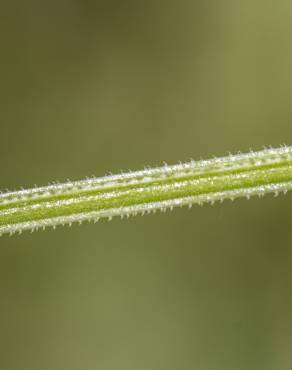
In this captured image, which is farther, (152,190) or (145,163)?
(145,163)

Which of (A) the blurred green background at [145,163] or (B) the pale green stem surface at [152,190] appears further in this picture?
(A) the blurred green background at [145,163]

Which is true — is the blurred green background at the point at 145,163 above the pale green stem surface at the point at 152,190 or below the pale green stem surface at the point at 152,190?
above

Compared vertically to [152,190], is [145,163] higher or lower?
higher

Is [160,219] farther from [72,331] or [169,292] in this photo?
[72,331]
